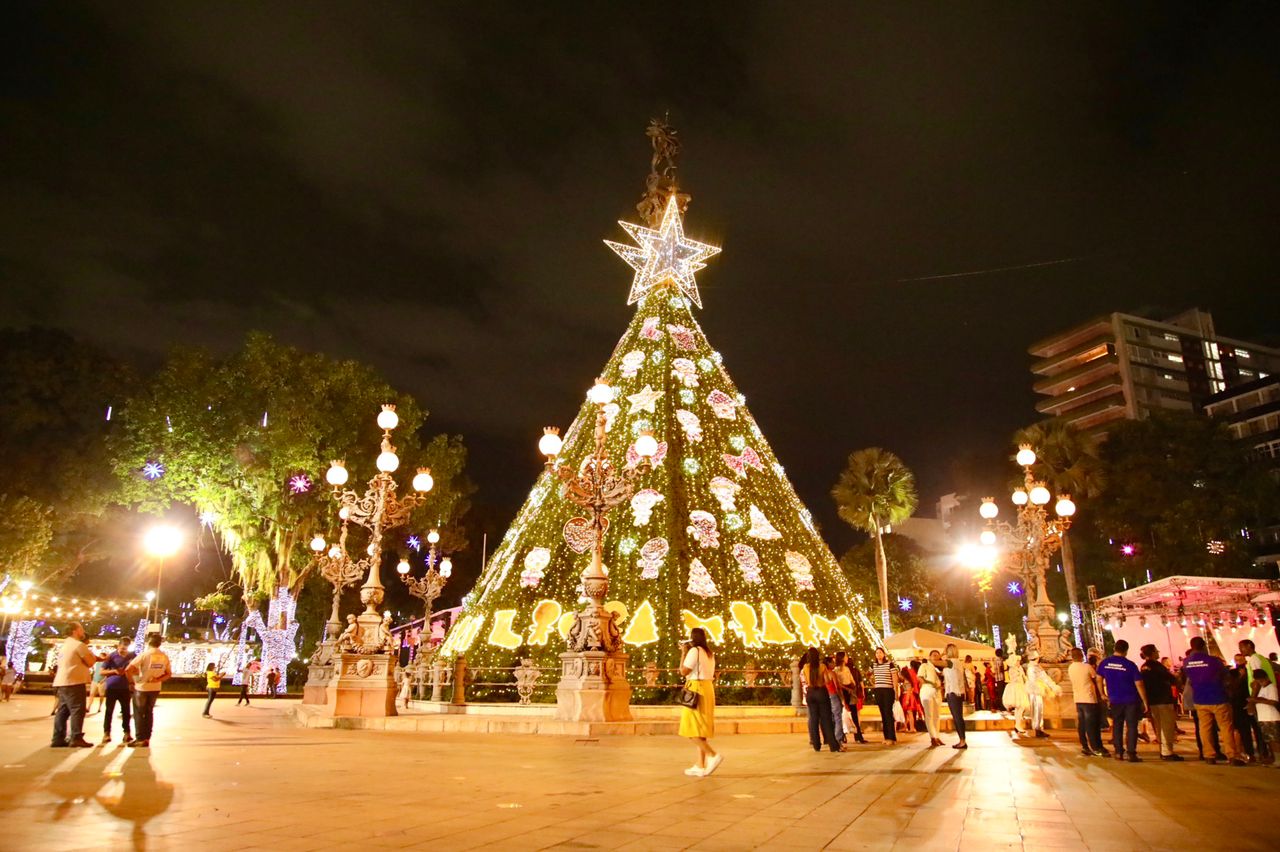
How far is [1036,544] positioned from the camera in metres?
16.8

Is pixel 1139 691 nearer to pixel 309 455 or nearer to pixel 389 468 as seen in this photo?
pixel 389 468

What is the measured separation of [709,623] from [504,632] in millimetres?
5322

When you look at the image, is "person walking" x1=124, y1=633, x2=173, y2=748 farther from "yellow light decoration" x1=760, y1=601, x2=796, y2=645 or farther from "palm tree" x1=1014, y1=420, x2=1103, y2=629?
"palm tree" x1=1014, y1=420, x2=1103, y2=629

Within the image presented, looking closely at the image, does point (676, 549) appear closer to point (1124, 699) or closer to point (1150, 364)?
point (1124, 699)

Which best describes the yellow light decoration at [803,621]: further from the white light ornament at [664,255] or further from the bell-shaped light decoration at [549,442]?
the white light ornament at [664,255]

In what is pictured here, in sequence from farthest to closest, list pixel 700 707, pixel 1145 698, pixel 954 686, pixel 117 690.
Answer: pixel 954 686 → pixel 1145 698 → pixel 117 690 → pixel 700 707

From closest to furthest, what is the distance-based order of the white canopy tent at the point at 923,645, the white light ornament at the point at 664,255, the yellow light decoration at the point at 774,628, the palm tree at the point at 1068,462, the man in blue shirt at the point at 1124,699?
1. the man in blue shirt at the point at 1124,699
2. the yellow light decoration at the point at 774,628
3. the white canopy tent at the point at 923,645
4. the white light ornament at the point at 664,255
5. the palm tree at the point at 1068,462

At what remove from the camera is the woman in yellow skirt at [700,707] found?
8516mm

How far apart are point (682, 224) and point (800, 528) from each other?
39.9ft

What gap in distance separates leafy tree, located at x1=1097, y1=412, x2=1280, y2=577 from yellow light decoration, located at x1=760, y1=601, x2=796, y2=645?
90.8ft

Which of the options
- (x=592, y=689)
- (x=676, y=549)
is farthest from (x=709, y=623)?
(x=592, y=689)

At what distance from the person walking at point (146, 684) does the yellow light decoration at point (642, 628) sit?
33.7ft

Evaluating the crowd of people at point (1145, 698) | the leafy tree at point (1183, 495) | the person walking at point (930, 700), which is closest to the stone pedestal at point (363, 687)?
the crowd of people at point (1145, 698)

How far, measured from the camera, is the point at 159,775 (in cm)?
789
